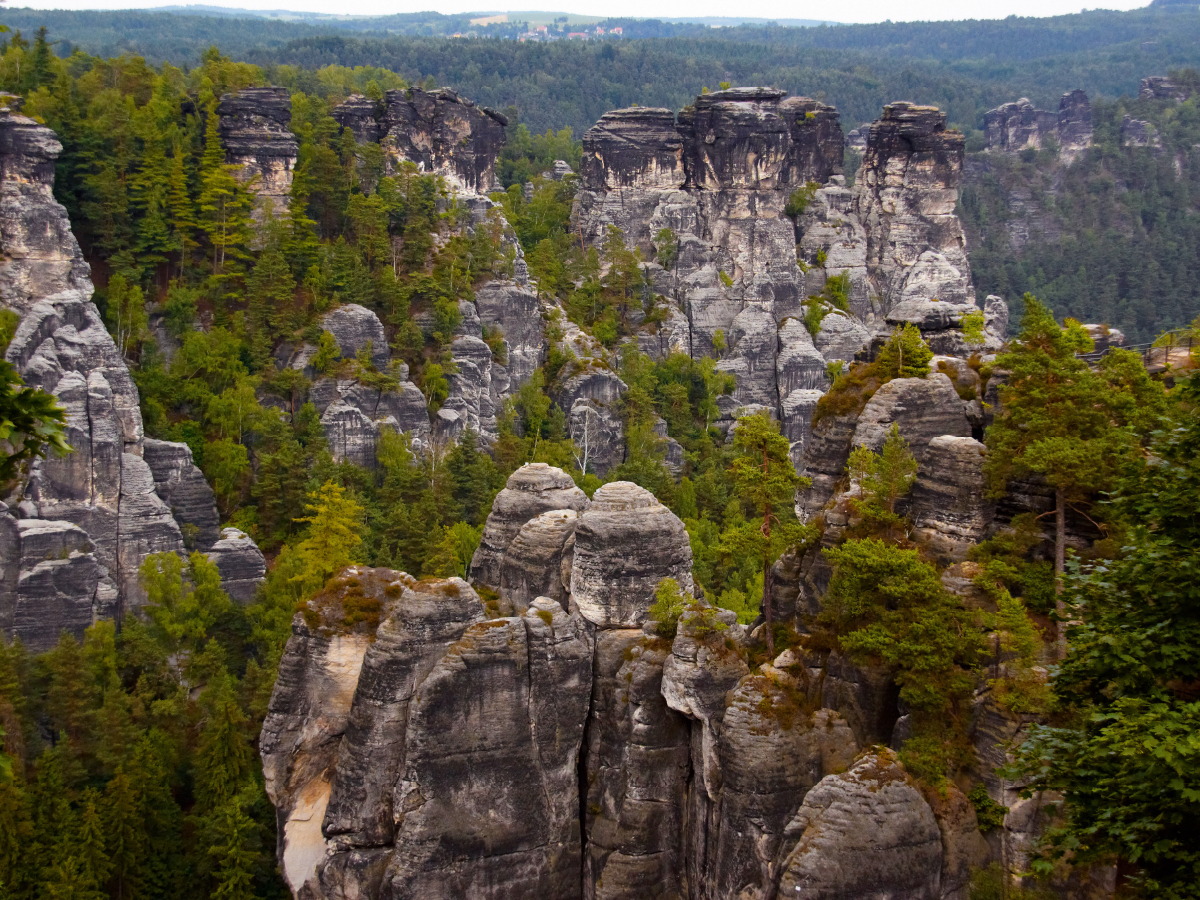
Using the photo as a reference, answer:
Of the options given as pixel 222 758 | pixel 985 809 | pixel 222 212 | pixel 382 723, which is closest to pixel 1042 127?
pixel 222 212

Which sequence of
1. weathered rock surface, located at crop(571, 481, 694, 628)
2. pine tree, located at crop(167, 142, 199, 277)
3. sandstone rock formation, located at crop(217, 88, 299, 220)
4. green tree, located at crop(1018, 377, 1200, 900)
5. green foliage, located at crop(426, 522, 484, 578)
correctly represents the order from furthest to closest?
sandstone rock formation, located at crop(217, 88, 299, 220) < pine tree, located at crop(167, 142, 199, 277) < green foliage, located at crop(426, 522, 484, 578) < weathered rock surface, located at crop(571, 481, 694, 628) < green tree, located at crop(1018, 377, 1200, 900)

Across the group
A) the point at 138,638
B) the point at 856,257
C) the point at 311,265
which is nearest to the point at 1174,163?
the point at 856,257

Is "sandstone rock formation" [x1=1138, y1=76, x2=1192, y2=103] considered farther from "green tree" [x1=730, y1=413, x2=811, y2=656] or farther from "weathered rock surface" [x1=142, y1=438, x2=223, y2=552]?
"green tree" [x1=730, y1=413, x2=811, y2=656]

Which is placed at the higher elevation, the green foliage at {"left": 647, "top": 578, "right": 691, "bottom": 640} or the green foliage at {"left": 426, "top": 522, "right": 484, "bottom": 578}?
the green foliage at {"left": 647, "top": 578, "right": 691, "bottom": 640}

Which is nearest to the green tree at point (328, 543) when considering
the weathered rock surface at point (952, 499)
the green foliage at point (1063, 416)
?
the weathered rock surface at point (952, 499)

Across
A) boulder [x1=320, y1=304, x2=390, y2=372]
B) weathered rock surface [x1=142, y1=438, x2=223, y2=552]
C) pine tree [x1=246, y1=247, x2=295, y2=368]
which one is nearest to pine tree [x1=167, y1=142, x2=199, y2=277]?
pine tree [x1=246, y1=247, x2=295, y2=368]

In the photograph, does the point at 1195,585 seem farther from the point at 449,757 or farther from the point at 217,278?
the point at 217,278
